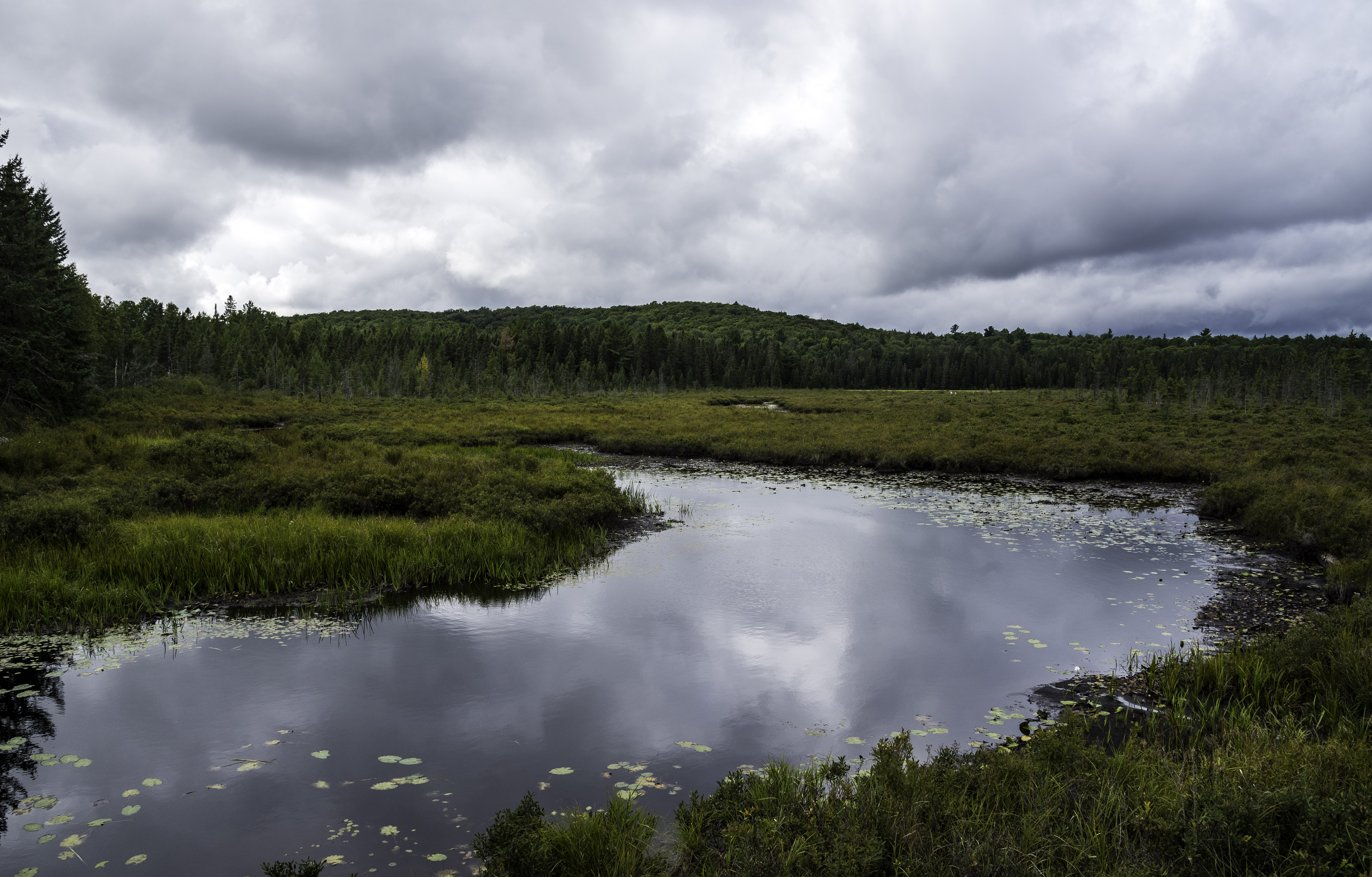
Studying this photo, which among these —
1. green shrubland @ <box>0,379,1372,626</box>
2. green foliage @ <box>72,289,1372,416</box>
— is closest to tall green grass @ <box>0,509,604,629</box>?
green shrubland @ <box>0,379,1372,626</box>

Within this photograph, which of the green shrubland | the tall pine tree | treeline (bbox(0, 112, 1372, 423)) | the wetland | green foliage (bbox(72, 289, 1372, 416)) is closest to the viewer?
the wetland

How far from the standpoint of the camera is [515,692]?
8.80 m

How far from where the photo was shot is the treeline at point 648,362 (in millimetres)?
80062

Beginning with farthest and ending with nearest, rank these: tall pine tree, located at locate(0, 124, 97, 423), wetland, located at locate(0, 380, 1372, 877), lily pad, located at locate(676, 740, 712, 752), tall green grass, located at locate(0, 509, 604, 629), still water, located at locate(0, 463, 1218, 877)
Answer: tall pine tree, located at locate(0, 124, 97, 423) → tall green grass, located at locate(0, 509, 604, 629) → lily pad, located at locate(676, 740, 712, 752) → still water, located at locate(0, 463, 1218, 877) → wetland, located at locate(0, 380, 1372, 877)

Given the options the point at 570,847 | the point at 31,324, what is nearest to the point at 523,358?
the point at 31,324

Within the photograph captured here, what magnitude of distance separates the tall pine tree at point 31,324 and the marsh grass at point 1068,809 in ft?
116

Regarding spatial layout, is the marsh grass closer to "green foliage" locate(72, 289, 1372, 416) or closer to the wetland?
the wetland

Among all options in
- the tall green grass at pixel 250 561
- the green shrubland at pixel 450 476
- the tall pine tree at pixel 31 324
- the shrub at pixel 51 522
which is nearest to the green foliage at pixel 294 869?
the tall green grass at pixel 250 561

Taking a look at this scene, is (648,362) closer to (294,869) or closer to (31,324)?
(31,324)

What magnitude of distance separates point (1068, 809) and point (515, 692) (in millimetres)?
6303

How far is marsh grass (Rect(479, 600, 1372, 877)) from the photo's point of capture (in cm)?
435

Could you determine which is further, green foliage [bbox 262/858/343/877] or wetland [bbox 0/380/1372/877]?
wetland [bbox 0/380/1372/877]

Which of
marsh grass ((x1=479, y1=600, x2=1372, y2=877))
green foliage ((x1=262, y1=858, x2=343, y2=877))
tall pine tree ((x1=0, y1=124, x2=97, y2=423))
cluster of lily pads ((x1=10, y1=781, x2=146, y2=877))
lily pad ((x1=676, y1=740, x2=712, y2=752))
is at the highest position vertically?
tall pine tree ((x1=0, y1=124, x2=97, y2=423))

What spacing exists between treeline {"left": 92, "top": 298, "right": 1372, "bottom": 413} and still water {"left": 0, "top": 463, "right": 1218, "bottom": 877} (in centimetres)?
5903
